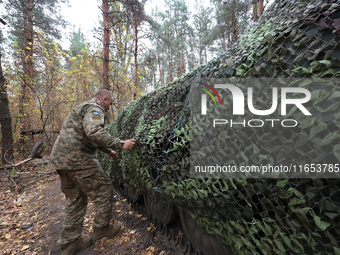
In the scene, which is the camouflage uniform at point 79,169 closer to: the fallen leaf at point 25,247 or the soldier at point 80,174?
the soldier at point 80,174

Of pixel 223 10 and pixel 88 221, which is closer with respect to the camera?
pixel 88 221

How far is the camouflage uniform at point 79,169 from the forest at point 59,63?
417 cm

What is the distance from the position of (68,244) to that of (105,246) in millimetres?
555

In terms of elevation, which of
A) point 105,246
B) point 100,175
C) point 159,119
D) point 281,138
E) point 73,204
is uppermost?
point 159,119

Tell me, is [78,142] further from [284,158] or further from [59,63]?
[59,63]

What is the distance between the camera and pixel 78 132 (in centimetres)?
260

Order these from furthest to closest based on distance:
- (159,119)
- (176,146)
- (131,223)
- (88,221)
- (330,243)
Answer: (88,221) → (131,223) → (159,119) → (176,146) → (330,243)

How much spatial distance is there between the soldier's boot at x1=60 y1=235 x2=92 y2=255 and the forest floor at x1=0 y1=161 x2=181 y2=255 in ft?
0.29

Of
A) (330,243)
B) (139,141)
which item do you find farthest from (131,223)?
(330,243)

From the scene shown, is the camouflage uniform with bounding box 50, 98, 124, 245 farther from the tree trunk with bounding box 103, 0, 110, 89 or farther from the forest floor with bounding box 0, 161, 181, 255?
the tree trunk with bounding box 103, 0, 110, 89

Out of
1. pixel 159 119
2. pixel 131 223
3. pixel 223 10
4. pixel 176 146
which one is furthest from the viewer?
pixel 223 10

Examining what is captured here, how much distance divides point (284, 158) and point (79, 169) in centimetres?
269

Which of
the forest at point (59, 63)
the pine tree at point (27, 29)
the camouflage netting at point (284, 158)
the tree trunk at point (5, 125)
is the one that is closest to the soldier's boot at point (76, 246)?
the camouflage netting at point (284, 158)

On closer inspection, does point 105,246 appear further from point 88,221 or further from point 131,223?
point 88,221
